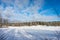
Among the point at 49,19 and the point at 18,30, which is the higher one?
the point at 49,19

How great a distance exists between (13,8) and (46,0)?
1.51 feet

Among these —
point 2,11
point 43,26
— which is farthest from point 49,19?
point 2,11

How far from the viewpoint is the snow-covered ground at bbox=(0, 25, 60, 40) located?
199 centimetres

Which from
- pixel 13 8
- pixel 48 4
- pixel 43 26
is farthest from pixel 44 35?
pixel 13 8

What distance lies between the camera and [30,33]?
200 centimetres

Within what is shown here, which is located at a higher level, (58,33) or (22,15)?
(22,15)

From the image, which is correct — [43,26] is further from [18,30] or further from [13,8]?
[13,8]

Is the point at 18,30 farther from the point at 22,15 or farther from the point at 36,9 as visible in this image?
the point at 36,9

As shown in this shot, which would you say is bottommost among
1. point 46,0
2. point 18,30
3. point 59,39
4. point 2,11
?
point 59,39

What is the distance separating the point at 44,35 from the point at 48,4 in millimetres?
421

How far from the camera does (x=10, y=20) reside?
6.63ft

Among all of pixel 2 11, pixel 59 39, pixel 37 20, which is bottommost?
pixel 59 39

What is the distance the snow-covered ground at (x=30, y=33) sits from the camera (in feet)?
6.52

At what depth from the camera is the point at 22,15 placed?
201cm
